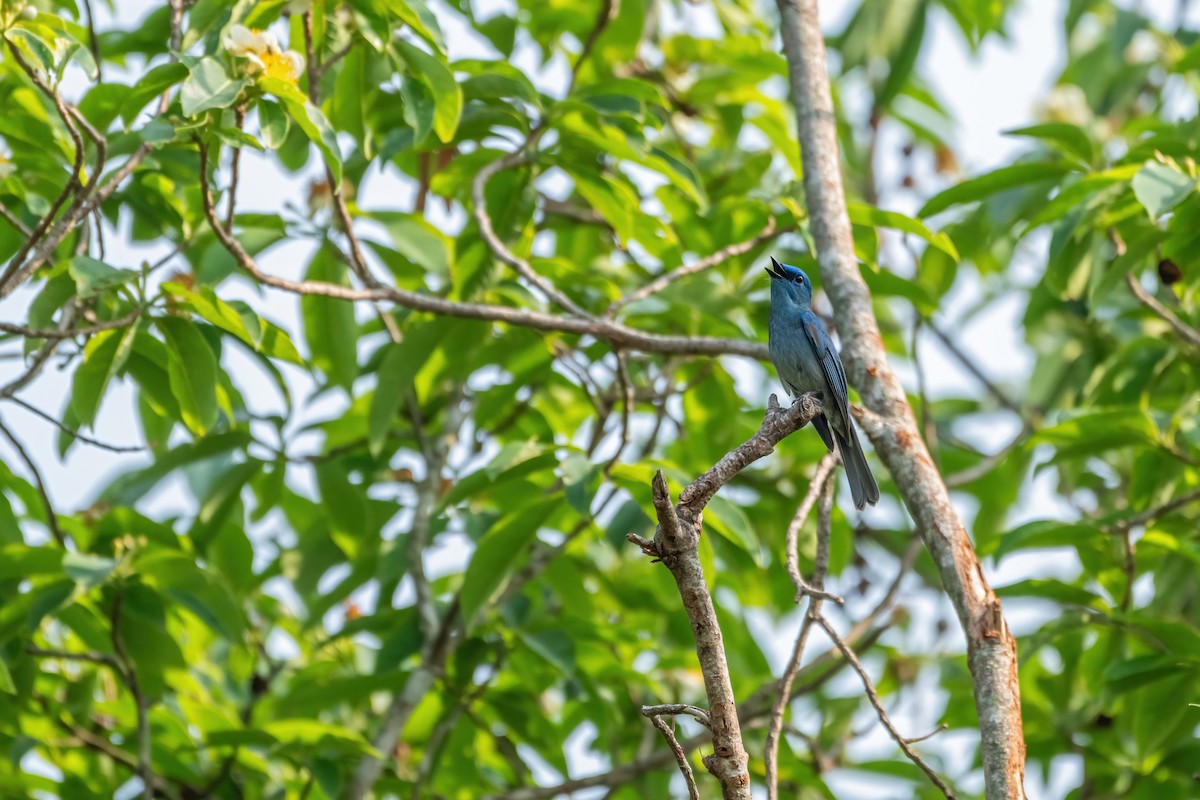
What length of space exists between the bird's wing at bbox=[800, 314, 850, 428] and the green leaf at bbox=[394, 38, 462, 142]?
1.43m

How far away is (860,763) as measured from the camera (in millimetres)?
5488

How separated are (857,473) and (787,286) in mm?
864

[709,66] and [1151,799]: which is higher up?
[709,66]

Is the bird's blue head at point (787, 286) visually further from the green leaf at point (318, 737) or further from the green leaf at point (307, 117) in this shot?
the green leaf at point (318, 737)

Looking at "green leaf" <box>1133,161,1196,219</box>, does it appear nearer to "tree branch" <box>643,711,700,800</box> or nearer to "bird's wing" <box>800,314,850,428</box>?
"bird's wing" <box>800,314,850,428</box>

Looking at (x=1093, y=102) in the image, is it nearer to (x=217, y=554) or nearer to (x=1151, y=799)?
(x=1151, y=799)

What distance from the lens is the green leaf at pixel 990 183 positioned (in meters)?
4.71

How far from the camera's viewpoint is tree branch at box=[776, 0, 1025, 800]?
10.1 ft

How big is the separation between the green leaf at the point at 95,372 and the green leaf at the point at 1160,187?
3007mm

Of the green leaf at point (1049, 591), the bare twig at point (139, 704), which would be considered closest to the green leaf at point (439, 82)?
the bare twig at point (139, 704)

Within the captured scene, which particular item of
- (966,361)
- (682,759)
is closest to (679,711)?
(682,759)

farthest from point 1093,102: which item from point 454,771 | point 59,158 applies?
point 59,158

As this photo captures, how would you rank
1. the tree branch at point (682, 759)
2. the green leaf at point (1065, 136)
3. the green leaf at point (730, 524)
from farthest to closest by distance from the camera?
the green leaf at point (1065, 136)
the green leaf at point (730, 524)
the tree branch at point (682, 759)

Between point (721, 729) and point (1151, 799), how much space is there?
3.15 meters
